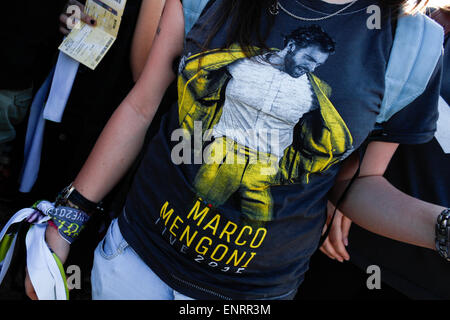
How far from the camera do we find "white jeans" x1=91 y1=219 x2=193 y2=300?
1.04m

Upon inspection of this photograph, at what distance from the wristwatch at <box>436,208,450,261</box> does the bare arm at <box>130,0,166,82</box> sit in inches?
47.9

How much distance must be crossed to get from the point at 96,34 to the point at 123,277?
3.28 ft

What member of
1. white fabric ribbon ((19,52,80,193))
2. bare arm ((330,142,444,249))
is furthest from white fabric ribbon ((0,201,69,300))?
bare arm ((330,142,444,249))

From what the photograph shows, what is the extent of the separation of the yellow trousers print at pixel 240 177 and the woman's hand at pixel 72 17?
3.06 feet

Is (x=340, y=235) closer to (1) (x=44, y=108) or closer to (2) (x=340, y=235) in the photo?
(2) (x=340, y=235)

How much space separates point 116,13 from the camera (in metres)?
1.49

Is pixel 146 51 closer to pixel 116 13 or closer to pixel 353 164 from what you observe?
pixel 116 13

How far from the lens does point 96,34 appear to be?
4.96ft

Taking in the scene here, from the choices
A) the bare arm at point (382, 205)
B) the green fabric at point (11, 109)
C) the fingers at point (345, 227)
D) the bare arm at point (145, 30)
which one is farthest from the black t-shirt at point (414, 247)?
the green fabric at point (11, 109)

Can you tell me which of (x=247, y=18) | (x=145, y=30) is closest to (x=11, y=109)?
(x=145, y=30)

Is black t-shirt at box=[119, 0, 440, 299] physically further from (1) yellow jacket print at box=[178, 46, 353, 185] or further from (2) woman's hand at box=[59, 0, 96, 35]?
(2) woman's hand at box=[59, 0, 96, 35]

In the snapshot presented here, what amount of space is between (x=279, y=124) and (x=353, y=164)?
32 centimetres

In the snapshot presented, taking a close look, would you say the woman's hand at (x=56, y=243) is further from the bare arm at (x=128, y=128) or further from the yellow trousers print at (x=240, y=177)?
the yellow trousers print at (x=240, y=177)

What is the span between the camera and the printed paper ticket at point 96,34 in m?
1.47
